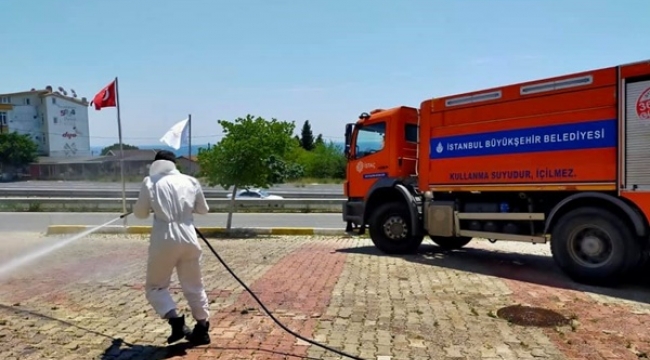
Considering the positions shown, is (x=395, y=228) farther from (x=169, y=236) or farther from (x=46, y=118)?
(x=46, y=118)

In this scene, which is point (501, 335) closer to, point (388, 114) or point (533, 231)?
point (533, 231)

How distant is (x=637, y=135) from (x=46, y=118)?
286ft

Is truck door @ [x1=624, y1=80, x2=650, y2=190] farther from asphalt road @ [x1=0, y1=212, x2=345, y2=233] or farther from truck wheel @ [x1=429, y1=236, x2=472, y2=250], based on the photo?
asphalt road @ [x1=0, y1=212, x2=345, y2=233]

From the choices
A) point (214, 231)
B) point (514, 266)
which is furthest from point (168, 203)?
point (214, 231)

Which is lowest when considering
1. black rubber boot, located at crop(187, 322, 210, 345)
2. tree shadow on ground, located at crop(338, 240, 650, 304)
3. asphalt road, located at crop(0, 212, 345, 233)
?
asphalt road, located at crop(0, 212, 345, 233)

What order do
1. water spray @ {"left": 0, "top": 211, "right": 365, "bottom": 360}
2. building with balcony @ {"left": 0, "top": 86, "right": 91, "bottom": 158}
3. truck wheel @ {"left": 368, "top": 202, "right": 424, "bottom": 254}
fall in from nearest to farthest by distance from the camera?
water spray @ {"left": 0, "top": 211, "right": 365, "bottom": 360} < truck wheel @ {"left": 368, "top": 202, "right": 424, "bottom": 254} < building with balcony @ {"left": 0, "top": 86, "right": 91, "bottom": 158}

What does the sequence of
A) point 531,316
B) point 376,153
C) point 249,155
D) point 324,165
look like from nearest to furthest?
1. point 531,316
2. point 376,153
3. point 249,155
4. point 324,165

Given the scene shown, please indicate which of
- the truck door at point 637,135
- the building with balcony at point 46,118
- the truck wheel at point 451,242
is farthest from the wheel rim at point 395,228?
the building with balcony at point 46,118

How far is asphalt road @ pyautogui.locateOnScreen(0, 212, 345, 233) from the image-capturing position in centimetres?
1775

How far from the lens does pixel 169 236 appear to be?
412 centimetres

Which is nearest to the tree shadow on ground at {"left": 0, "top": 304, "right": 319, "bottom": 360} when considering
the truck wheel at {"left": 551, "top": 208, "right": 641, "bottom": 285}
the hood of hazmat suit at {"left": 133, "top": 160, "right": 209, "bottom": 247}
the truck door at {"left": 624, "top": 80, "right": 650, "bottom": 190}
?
the hood of hazmat suit at {"left": 133, "top": 160, "right": 209, "bottom": 247}

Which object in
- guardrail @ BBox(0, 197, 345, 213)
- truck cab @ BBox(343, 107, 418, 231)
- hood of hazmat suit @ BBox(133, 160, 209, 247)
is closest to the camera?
hood of hazmat suit @ BBox(133, 160, 209, 247)

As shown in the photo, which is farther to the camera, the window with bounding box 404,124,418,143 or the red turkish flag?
the red turkish flag

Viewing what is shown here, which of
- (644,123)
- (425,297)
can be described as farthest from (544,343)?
(644,123)
